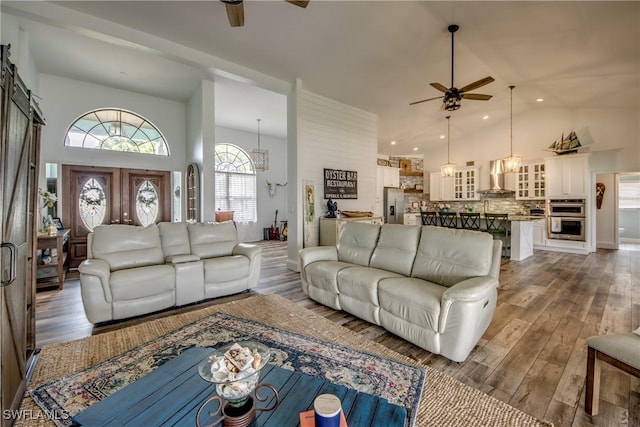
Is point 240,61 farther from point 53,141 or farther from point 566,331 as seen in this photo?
point 566,331

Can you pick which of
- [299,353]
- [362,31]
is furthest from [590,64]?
[299,353]

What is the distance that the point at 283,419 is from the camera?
3.81ft

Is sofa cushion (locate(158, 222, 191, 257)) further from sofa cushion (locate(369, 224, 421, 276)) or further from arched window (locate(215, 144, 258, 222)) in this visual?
arched window (locate(215, 144, 258, 222))

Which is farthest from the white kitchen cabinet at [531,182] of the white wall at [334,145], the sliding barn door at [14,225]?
the sliding barn door at [14,225]

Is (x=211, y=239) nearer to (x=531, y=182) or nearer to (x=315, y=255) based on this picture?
(x=315, y=255)

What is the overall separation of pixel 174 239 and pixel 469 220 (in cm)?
675

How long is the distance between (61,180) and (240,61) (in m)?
4.39

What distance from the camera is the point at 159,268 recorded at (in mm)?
3293

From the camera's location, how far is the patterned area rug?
5.93ft

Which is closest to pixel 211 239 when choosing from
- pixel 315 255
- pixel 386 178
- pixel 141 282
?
pixel 141 282

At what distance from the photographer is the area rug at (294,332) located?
166 cm

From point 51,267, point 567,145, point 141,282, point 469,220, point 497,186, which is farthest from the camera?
point 497,186

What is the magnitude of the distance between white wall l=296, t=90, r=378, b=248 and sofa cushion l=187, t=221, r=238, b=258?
1.48m

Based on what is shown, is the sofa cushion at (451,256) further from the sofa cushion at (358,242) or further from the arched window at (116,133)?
the arched window at (116,133)
